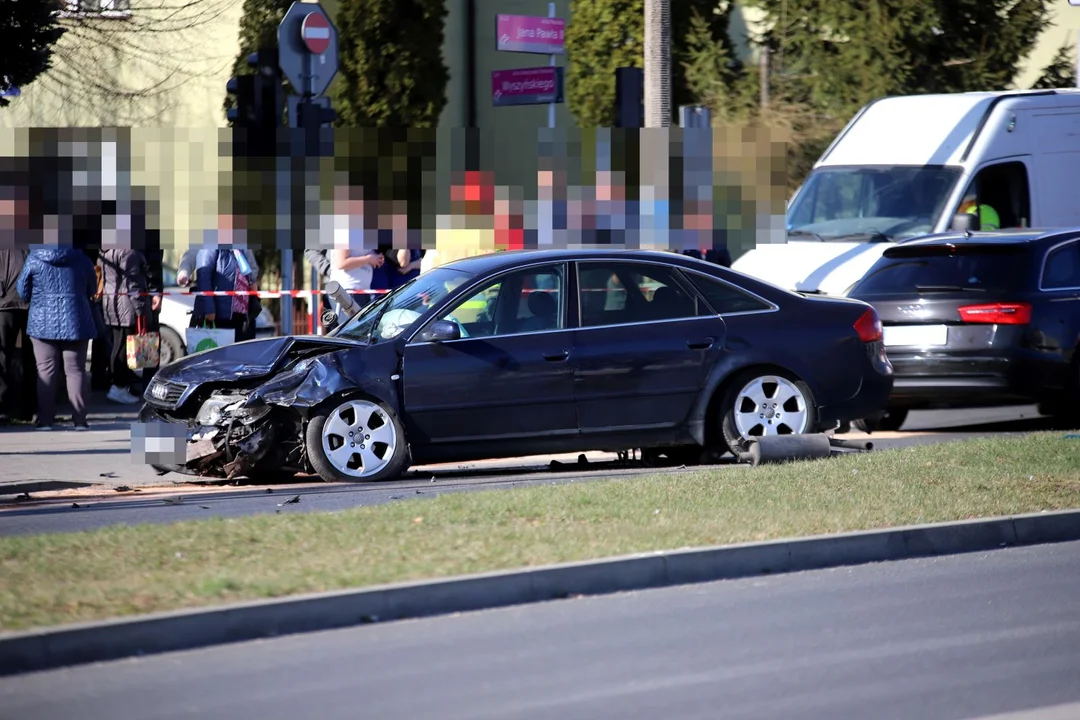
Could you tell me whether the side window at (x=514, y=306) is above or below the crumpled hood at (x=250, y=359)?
above

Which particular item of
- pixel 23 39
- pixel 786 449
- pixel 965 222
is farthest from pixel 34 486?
pixel 965 222

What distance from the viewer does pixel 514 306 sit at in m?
11.1

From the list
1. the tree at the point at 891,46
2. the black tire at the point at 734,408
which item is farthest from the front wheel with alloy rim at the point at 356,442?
the tree at the point at 891,46

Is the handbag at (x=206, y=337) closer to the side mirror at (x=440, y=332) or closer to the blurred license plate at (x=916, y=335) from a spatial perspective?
the side mirror at (x=440, y=332)

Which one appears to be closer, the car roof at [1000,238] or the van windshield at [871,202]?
the car roof at [1000,238]

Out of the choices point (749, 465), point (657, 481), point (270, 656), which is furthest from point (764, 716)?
point (749, 465)

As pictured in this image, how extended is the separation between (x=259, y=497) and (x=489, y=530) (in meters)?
2.55

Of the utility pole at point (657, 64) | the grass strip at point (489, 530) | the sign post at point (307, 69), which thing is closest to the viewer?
the grass strip at point (489, 530)

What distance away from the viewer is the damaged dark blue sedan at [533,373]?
10758mm

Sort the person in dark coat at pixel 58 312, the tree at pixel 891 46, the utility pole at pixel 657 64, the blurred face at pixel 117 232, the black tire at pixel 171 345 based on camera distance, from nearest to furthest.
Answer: the person in dark coat at pixel 58 312
the blurred face at pixel 117 232
the utility pole at pixel 657 64
the black tire at pixel 171 345
the tree at pixel 891 46

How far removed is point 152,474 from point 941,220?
8.82 metres

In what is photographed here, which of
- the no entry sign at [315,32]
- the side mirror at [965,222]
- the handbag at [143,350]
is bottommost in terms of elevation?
the handbag at [143,350]

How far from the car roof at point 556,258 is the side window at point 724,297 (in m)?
0.14

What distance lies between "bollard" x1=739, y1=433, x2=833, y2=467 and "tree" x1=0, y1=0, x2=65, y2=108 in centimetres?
689
